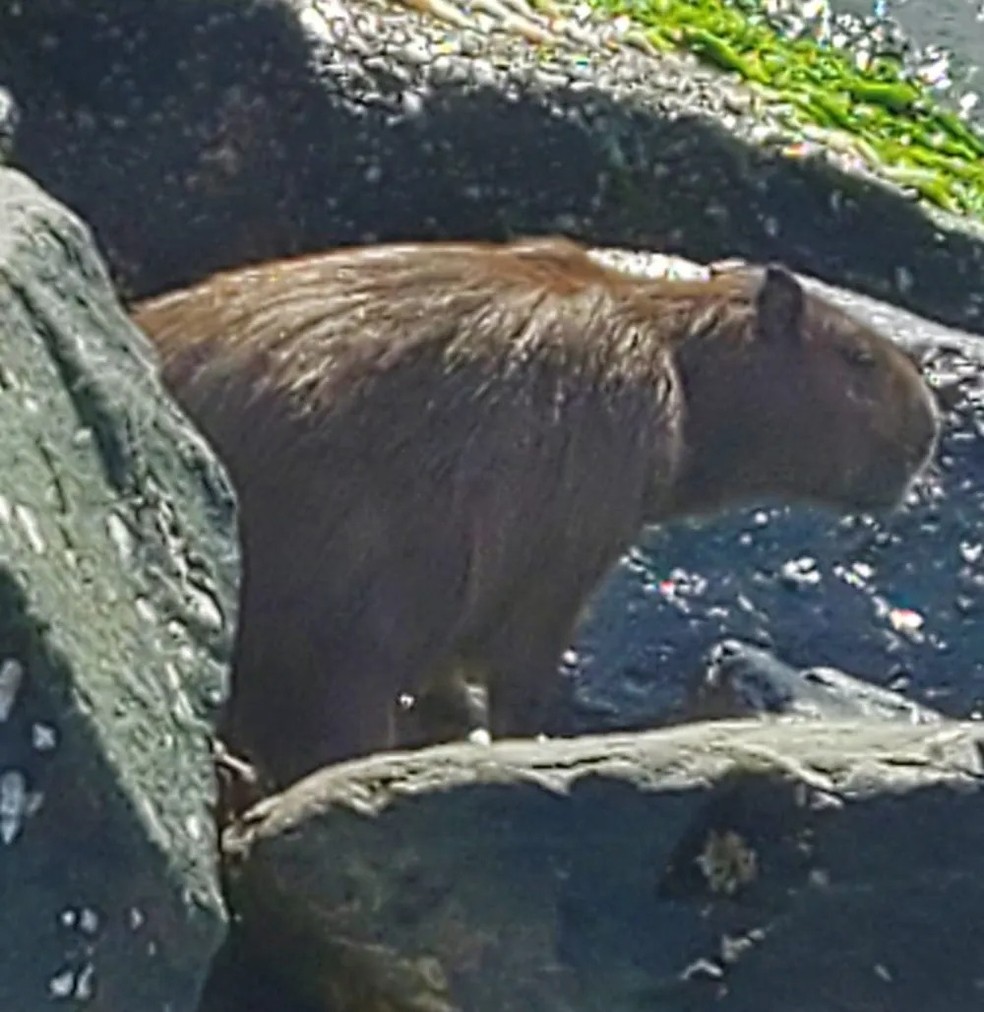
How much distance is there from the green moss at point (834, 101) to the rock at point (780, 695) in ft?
5.43

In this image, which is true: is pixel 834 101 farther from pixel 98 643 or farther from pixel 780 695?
pixel 98 643

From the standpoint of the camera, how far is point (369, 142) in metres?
5.90

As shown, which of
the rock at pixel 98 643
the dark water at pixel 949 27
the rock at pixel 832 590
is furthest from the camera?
the dark water at pixel 949 27

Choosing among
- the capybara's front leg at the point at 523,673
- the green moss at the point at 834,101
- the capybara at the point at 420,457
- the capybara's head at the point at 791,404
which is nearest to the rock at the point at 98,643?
the capybara at the point at 420,457

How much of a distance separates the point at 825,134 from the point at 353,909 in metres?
3.93

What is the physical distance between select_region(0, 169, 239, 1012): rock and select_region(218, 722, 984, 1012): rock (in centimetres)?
25

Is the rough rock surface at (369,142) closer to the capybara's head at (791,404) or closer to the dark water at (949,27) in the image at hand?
the capybara's head at (791,404)

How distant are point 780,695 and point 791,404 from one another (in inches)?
28.0

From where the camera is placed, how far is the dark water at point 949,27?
10.7m

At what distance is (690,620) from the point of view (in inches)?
228

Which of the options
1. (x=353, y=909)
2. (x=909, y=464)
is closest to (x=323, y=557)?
(x=353, y=909)

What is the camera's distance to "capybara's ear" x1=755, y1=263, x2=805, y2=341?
17.6 ft

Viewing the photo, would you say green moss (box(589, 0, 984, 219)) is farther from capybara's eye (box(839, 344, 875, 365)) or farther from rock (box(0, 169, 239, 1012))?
rock (box(0, 169, 239, 1012))

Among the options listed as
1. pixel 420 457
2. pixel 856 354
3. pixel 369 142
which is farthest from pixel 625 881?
pixel 369 142
